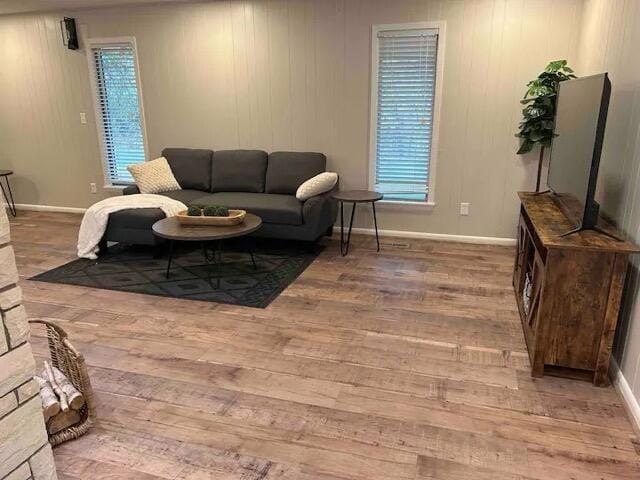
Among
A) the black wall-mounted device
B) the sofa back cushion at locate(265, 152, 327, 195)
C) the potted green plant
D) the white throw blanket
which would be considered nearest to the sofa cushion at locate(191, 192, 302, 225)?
the sofa back cushion at locate(265, 152, 327, 195)

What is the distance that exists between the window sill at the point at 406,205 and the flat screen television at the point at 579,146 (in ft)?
5.34

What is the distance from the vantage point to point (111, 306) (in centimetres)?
331

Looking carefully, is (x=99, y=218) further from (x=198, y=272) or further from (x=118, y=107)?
(x=118, y=107)

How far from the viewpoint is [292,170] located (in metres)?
4.73

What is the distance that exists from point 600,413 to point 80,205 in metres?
6.01

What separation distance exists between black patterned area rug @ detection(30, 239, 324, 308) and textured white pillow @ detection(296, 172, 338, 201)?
0.55 m

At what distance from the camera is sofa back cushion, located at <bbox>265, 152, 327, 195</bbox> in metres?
4.70

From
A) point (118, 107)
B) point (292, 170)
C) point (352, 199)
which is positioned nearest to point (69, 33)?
point (118, 107)

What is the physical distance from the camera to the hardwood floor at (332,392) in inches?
73.0

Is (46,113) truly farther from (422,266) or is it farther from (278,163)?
(422,266)

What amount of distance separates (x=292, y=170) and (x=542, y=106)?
7.72 feet

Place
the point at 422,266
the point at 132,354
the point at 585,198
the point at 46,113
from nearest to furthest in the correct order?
the point at 585,198
the point at 132,354
the point at 422,266
the point at 46,113

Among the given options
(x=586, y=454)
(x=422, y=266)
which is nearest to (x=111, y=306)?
(x=422, y=266)

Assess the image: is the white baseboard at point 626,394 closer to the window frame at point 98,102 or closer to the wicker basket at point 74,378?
the wicker basket at point 74,378
